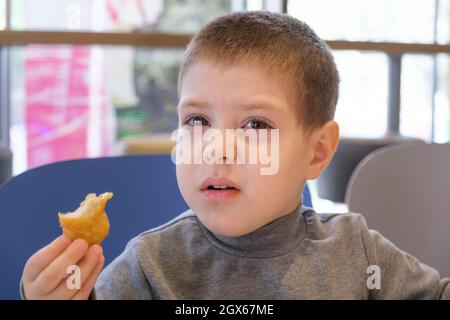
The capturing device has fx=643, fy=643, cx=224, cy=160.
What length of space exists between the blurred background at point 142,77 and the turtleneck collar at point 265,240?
2.11m

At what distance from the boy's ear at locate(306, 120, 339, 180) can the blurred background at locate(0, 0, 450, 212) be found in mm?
2063

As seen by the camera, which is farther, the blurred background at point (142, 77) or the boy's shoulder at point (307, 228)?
the blurred background at point (142, 77)

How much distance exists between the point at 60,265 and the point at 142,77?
2725 mm

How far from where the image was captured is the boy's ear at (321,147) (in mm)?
677

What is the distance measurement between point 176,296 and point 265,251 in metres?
0.10

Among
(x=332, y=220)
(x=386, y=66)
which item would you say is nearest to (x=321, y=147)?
(x=332, y=220)

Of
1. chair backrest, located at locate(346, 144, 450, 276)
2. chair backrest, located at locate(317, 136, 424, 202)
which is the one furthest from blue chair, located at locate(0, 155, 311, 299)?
chair backrest, located at locate(317, 136, 424, 202)

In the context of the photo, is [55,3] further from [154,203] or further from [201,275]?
[201,275]

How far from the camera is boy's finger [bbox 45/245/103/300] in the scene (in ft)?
1.58

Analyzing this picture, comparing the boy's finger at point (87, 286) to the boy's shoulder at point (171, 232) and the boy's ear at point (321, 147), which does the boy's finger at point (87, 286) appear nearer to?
the boy's shoulder at point (171, 232)

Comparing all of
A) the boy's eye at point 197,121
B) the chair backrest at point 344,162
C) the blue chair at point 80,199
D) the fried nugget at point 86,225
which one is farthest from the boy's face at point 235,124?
the chair backrest at point 344,162

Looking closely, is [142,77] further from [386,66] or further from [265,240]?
[265,240]

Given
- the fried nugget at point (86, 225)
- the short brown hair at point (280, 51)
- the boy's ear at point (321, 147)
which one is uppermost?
the short brown hair at point (280, 51)

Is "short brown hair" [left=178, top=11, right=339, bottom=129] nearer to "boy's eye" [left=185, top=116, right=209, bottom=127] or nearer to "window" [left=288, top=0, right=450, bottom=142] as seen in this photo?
"boy's eye" [left=185, top=116, right=209, bottom=127]
